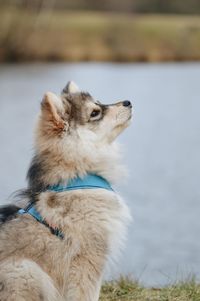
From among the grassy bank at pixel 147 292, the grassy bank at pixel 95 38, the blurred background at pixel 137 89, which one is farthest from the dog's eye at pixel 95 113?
the grassy bank at pixel 95 38

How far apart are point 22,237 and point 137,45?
95.2 feet

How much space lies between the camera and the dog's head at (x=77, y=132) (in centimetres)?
573

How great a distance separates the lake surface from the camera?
1027cm

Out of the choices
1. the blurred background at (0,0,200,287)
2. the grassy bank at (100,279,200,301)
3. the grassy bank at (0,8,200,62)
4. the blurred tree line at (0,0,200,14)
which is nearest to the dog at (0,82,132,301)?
the blurred background at (0,0,200,287)

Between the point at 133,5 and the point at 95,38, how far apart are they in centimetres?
1025

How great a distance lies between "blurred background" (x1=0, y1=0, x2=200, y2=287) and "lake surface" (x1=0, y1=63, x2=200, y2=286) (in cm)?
3

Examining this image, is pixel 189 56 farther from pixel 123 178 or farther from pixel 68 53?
pixel 123 178

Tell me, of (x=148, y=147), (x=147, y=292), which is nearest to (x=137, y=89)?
(x=148, y=147)

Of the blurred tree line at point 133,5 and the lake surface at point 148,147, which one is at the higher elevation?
the blurred tree line at point 133,5

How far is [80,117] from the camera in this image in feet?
19.3

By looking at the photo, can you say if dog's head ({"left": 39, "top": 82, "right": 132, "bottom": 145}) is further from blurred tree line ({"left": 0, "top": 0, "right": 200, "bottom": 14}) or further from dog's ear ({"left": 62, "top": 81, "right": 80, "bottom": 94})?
blurred tree line ({"left": 0, "top": 0, "right": 200, "bottom": 14})

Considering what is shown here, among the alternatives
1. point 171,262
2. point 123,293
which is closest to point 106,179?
point 123,293

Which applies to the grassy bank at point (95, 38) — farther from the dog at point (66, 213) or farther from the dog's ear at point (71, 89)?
the dog at point (66, 213)

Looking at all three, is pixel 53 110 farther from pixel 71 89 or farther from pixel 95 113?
pixel 71 89
